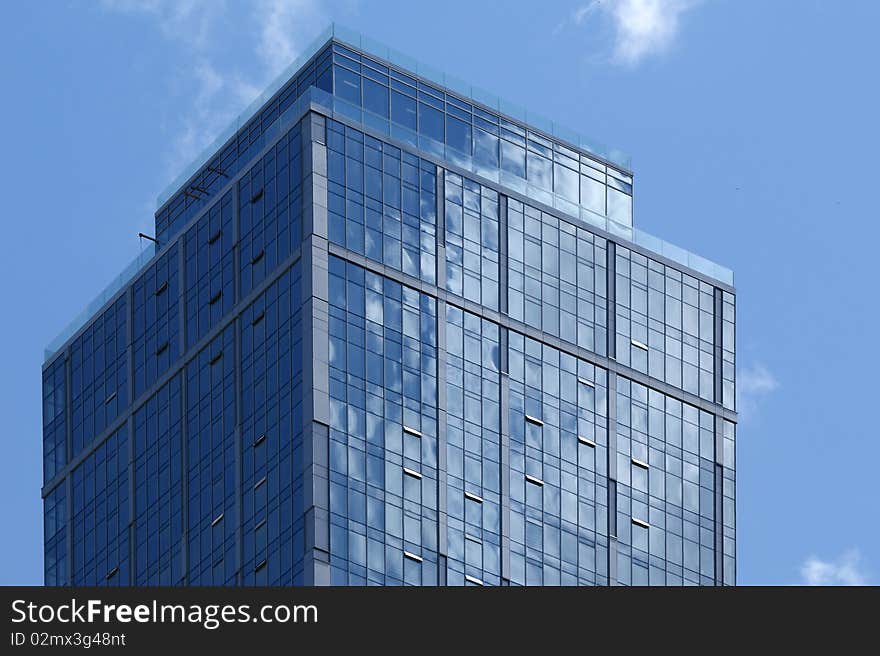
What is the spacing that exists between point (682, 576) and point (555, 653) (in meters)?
94.5

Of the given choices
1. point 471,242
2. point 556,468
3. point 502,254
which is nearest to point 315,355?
point 471,242

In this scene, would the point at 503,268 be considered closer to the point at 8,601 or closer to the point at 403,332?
the point at 403,332

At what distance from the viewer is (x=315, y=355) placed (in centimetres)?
18175

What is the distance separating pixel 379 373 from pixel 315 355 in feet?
16.1

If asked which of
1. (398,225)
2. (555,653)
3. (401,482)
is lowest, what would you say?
(555,653)

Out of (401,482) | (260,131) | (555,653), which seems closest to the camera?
(555,653)

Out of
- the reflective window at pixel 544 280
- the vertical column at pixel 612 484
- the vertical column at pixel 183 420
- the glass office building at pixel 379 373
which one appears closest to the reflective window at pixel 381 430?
the glass office building at pixel 379 373

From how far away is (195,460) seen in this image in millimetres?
193125

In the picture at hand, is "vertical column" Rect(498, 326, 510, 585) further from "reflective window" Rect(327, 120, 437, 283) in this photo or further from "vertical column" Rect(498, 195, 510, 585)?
"reflective window" Rect(327, 120, 437, 283)

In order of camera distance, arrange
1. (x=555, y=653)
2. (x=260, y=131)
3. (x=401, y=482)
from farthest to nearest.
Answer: (x=260, y=131), (x=401, y=482), (x=555, y=653)

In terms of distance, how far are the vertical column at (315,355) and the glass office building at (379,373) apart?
14cm

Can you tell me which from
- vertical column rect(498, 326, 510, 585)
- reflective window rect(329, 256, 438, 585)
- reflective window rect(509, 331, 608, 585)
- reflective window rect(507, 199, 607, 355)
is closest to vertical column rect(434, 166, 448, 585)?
reflective window rect(329, 256, 438, 585)

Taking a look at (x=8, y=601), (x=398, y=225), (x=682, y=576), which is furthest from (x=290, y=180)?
(x=8, y=601)

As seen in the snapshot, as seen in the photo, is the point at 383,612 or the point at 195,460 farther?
the point at 195,460
